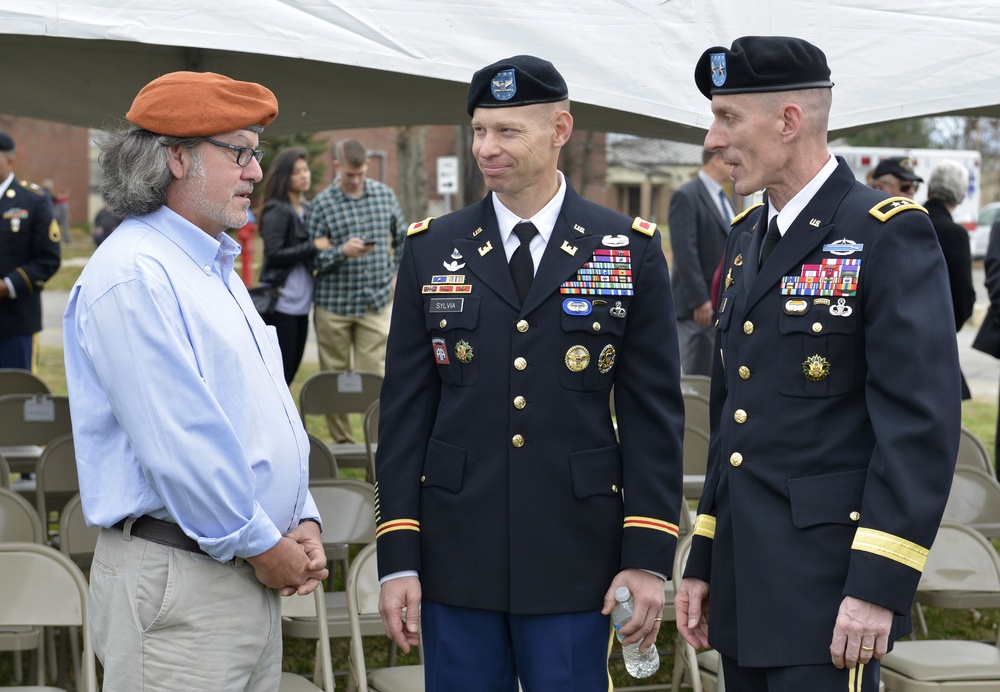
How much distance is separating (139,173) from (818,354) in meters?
1.41

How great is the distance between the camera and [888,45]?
4.01 meters

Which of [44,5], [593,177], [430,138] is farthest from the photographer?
[430,138]

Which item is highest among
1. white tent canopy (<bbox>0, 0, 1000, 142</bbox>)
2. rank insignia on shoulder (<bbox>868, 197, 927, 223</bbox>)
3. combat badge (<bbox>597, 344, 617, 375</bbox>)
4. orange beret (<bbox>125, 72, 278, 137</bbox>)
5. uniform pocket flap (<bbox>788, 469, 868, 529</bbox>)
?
white tent canopy (<bbox>0, 0, 1000, 142</bbox>)

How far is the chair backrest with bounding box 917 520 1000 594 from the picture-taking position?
410 centimetres

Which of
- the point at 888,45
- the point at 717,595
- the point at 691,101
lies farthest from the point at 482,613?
the point at 888,45

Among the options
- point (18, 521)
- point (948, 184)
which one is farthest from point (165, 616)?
point (948, 184)

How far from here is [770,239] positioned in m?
2.46

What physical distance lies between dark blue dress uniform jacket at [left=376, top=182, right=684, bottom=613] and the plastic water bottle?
49mm

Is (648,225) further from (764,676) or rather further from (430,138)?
(430,138)

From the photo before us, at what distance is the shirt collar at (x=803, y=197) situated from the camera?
240 centimetres

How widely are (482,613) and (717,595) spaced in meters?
0.51

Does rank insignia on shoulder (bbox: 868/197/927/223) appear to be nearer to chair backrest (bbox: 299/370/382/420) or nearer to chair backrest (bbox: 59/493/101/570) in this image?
chair backrest (bbox: 59/493/101/570)

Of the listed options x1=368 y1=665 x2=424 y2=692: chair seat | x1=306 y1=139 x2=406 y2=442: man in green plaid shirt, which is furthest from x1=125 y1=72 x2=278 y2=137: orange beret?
x1=306 y1=139 x2=406 y2=442: man in green plaid shirt

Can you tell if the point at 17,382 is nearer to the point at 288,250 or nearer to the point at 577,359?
the point at 288,250
